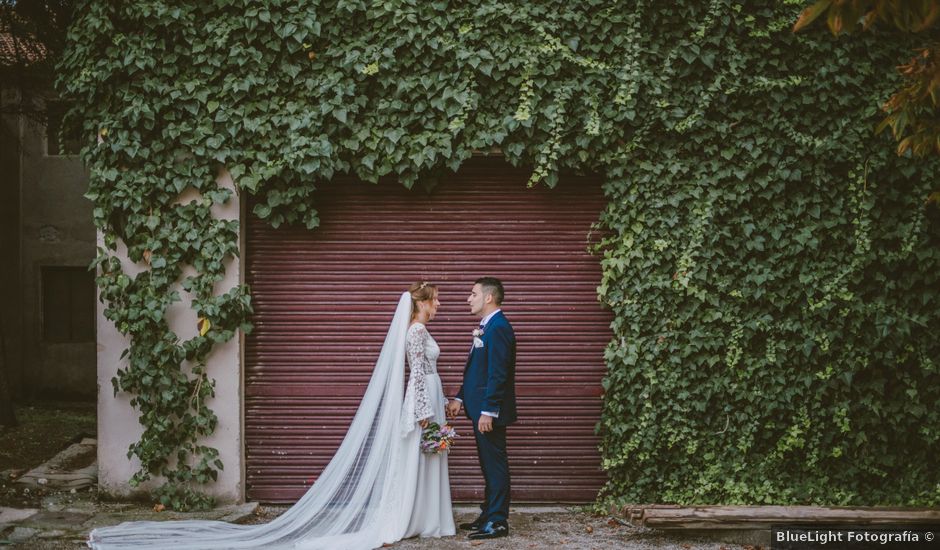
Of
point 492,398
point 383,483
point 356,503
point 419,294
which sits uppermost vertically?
point 419,294

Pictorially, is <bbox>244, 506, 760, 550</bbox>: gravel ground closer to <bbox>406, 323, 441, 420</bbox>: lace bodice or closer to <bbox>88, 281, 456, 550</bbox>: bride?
<bbox>88, 281, 456, 550</bbox>: bride

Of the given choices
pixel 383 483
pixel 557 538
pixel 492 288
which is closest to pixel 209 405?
pixel 383 483

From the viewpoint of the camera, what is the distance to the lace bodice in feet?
21.7

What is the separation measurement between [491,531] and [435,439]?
34.1 inches

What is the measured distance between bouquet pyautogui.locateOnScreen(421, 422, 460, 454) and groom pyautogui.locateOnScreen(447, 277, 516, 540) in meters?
0.25

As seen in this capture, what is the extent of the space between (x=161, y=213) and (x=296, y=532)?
3177mm

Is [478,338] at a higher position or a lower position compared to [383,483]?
higher

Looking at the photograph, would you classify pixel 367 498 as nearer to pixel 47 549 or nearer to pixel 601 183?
pixel 47 549

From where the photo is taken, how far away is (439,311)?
7.92 metres

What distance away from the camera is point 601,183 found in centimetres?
788

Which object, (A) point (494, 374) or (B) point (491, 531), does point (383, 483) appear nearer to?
(B) point (491, 531)

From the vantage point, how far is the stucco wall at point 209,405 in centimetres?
763

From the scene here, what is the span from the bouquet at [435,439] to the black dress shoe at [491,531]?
0.70m

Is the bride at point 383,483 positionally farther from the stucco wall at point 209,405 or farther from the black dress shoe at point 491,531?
the stucco wall at point 209,405
